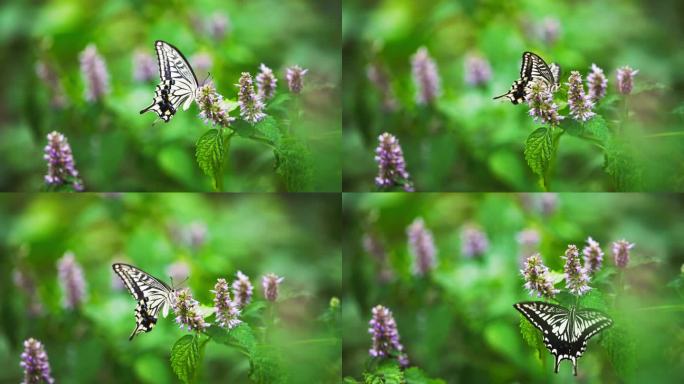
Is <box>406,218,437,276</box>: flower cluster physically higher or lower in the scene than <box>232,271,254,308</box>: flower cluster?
higher

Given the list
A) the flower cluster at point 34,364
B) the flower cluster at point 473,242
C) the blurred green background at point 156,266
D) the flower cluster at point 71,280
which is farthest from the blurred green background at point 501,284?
the flower cluster at point 34,364

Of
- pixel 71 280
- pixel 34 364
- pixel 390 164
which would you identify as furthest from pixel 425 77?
pixel 34 364

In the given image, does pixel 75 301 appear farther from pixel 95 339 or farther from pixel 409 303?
pixel 409 303

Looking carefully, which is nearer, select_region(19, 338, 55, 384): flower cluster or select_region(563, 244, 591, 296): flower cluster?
select_region(563, 244, 591, 296): flower cluster

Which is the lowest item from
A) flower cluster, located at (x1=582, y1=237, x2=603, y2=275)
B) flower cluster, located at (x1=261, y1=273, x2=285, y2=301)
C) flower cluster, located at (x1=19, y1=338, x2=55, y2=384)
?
flower cluster, located at (x1=19, y1=338, x2=55, y2=384)

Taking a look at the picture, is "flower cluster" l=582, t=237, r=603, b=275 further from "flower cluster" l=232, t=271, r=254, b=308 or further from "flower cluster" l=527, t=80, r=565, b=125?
"flower cluster" l=232, t=271, r=254, b=308

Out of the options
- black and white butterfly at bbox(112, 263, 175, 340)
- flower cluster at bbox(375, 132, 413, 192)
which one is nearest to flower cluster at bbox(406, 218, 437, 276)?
flower cluster at bbox(375, 132, 413, 192)

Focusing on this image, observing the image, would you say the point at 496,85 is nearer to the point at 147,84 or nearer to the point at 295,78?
the point at 295,78

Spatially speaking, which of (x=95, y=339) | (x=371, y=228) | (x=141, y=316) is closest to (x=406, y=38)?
(x=371, y=228)
